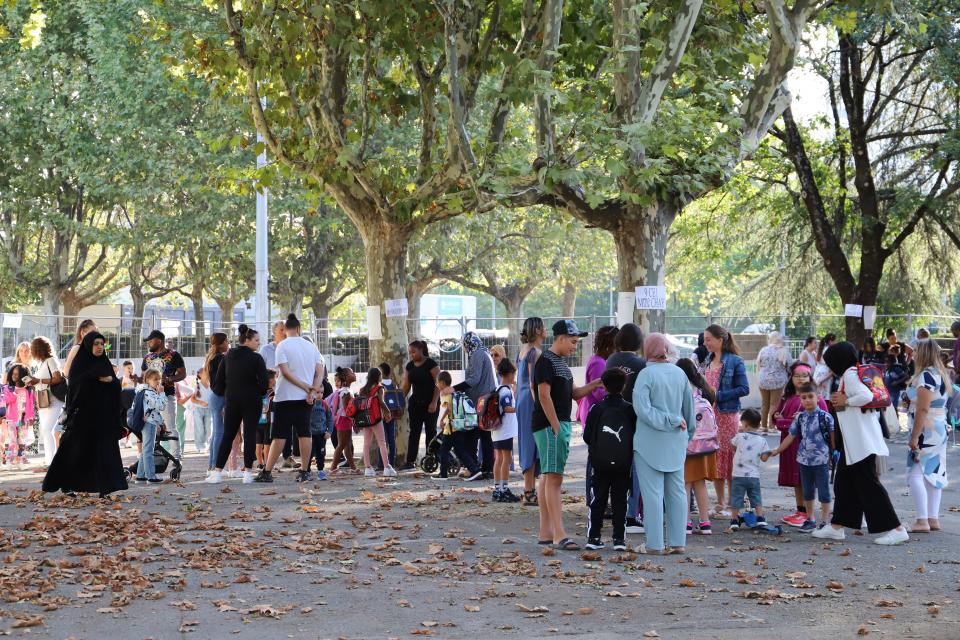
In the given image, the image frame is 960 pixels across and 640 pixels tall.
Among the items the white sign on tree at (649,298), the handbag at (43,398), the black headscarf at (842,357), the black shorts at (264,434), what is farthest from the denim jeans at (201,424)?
the black headscarf at (842,357)

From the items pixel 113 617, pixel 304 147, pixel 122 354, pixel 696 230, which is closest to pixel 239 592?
pixel 113 617

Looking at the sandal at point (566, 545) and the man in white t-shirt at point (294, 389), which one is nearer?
the sandal at point (566, 545)

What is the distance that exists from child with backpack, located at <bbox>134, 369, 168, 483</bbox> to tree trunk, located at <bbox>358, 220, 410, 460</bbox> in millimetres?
3307

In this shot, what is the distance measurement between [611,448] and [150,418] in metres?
7.18

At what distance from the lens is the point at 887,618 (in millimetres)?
7477

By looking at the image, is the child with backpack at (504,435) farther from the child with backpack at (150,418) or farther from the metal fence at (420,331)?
the metal fence at (420,331)

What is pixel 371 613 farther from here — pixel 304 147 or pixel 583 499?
pixel 304 147

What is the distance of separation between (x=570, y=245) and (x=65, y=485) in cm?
3178

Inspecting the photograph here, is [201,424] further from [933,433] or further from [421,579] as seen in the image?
[933,433]

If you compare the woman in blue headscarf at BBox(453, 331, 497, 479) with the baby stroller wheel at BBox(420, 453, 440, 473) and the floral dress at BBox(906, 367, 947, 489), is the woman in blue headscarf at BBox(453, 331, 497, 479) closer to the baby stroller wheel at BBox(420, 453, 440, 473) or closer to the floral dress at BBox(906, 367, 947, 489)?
the baby stroller wheel at BBox(420, 453, 440, 473)

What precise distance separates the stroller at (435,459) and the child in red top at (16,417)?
5.48 m

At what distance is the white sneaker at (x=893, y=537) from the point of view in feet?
33.8

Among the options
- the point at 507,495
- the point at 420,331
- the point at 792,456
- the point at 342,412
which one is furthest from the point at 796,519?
the point at 420,331

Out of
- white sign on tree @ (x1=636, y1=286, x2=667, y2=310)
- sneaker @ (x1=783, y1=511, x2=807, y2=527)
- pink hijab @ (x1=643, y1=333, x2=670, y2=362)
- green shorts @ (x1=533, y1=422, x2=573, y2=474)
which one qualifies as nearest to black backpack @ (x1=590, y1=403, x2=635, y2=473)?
green shorts @ (x1=533, y1=422, x2=573, y2=474)
